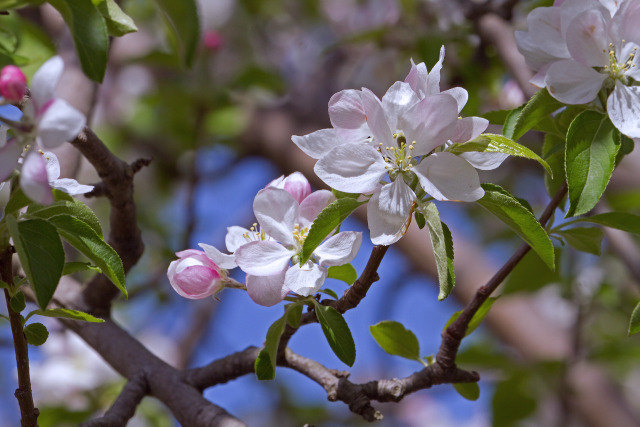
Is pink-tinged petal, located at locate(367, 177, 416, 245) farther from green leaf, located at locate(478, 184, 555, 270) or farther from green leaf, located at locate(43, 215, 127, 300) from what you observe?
green leaf, located at locate(43, 215, 127, 300)

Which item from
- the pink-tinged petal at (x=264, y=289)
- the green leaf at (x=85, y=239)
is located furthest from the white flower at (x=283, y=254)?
the green leaf at (x=85, y=239)

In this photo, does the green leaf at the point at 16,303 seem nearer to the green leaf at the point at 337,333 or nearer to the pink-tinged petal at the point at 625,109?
the green leaf at the point at 337,333

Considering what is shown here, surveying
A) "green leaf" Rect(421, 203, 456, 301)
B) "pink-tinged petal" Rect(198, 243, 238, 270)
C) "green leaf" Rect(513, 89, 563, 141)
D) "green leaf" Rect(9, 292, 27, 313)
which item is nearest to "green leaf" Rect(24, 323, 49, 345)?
"green leaf" Rect(9, 292, 27, 313)

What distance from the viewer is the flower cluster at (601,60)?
26.3 inches

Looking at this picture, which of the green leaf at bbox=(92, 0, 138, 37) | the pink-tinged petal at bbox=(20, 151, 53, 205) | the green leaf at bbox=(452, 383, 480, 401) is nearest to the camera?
the pink-tinged petal at bbox=(20, 151, 53, 205)

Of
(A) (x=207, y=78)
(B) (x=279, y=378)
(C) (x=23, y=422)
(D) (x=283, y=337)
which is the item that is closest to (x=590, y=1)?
(D) (x=283, y=337)

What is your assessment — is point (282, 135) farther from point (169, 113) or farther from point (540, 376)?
point (540, 376)

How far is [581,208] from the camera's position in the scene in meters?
0.65

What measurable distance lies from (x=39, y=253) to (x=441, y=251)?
0.33 metres

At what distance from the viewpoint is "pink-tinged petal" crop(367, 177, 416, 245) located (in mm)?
615

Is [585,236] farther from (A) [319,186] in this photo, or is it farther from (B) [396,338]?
(A) [319,186]

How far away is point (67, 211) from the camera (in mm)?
649

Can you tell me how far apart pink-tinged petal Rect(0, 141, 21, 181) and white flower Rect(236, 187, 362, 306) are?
208 millimetres

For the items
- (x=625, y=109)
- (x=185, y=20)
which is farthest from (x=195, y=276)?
(x=625, y=109)
